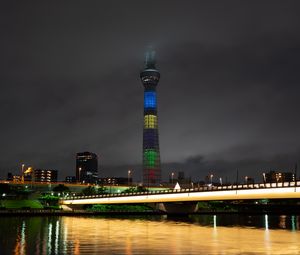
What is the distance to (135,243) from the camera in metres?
47.8

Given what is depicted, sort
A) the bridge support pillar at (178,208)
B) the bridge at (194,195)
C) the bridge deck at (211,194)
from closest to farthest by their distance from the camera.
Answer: the bridge deck at (211,194)
the bridge at (194,195)
the bridge support pillar at (178,208)

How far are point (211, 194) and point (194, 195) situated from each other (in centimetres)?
667

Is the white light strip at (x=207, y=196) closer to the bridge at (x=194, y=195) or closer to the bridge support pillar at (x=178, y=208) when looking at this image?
A: the bridge at (x=194, y=195)

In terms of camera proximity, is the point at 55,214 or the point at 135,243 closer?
the point at 135,243

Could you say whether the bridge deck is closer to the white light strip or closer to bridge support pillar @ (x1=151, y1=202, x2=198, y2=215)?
the white light strip

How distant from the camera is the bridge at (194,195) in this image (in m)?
72.5

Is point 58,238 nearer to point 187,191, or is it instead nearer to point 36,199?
point 187,191

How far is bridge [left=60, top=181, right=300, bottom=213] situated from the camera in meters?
72.5

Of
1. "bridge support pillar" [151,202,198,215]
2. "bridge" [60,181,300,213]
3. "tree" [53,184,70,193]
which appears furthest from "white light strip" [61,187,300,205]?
"tree" [53,184,70,193]

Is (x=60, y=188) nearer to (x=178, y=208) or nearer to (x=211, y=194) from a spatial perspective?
(x=178, y=208)

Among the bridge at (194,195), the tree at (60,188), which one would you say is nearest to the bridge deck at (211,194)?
the bridge at (194,195)

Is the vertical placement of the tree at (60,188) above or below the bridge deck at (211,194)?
above

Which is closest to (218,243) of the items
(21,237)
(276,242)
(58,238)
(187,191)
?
(276,242)

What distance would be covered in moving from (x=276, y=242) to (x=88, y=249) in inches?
846
